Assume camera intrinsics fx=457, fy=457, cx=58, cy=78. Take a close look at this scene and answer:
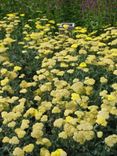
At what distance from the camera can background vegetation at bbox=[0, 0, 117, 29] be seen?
639 cm

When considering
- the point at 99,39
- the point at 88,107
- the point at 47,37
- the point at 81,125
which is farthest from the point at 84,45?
the point at 81,125

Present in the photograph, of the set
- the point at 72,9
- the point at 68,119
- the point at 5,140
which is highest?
the point at 68,119

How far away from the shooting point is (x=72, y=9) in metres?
6.71

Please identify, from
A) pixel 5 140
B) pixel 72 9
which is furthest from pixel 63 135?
pixel 72 9

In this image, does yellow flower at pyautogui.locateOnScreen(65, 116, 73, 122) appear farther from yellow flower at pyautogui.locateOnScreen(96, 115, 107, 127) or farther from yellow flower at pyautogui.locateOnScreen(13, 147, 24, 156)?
yellow flower at pyautogui.locateOnScreen(13, 147, 24, 156)

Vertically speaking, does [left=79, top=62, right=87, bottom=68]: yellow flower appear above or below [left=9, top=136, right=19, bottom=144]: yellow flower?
above

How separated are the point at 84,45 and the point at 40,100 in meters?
1.18

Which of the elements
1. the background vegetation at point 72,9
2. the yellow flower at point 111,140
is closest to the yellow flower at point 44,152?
the yellow flower at point 111,140

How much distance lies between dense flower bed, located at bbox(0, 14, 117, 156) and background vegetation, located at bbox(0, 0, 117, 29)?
35.6 inches

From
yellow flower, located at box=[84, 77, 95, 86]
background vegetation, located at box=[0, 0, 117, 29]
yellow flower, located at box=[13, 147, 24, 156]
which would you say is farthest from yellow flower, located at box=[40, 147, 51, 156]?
background vegetation, located at box=[0, 0, 117, 29]

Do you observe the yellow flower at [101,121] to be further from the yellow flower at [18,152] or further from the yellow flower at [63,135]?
the yellow flower at [18,152]

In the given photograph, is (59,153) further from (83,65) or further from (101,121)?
(83,65)

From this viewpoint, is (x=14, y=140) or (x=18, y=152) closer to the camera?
(x=18, y=152)

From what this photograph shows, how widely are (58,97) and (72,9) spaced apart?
3.17 metres
